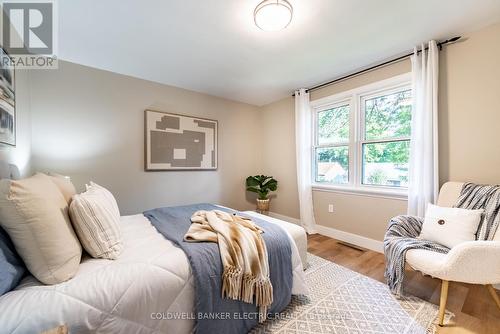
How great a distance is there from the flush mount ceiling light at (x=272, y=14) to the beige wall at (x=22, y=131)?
2.14 meters

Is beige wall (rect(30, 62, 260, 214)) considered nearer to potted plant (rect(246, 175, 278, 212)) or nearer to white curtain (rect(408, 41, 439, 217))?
potted plant (rect(246, 175, 278, 212))

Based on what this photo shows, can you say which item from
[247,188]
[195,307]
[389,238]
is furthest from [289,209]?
[195,307]

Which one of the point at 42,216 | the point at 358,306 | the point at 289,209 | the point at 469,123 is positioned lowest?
the point at 358,306

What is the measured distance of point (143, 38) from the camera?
2051mm

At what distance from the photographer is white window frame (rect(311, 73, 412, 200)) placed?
251 cm

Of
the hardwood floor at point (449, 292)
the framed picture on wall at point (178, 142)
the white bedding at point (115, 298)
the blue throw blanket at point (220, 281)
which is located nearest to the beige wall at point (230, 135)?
the framed picture on wall at point (178, 142)

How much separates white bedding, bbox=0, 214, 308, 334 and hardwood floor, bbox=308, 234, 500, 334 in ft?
5.74

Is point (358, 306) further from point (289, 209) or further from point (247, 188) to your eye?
point (247, 188)

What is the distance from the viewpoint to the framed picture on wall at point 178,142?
9.93 feet

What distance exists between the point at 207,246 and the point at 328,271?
145 cm

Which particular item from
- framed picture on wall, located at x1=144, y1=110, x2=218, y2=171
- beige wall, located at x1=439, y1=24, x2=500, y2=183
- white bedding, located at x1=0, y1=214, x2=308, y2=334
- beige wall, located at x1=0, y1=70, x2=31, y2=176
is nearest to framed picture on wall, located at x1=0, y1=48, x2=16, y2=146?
beige wall, located at x1=0, y1=70, x2=31, y2=176

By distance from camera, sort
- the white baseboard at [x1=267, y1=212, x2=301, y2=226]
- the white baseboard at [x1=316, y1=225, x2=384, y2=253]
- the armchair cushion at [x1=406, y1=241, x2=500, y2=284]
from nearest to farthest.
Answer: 1. the armchair cushion at [x1=406, y1=241, x2=500, y2=284]
2. the white baseboard at [x1=316, y1=225, x2=384, y2=253]
3. the white baseboard at [x1=267, y1=212, x2=301, y2=226]

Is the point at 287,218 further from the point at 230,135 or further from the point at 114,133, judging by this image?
the point at 114,133

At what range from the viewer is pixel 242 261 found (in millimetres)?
1286
